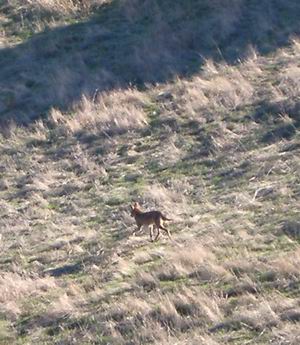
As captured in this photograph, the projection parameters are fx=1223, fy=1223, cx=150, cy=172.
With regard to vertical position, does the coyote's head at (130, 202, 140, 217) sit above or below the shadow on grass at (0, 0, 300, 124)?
above

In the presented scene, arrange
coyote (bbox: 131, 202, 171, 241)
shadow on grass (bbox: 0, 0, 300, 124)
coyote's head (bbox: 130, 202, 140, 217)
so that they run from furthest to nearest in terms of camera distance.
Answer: shadow on grass (bbox: 0, 0, 300, 124), coyote's head (bbox: 130, 202, 140, 217), coyote (bbox: 131, 202, 171, 241)

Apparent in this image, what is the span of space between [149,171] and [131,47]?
6040 mm

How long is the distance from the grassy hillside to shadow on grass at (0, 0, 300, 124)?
42 millimetres

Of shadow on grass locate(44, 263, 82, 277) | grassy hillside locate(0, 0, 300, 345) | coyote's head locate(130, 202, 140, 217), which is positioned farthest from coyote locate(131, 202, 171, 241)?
shadow on grass locate(44, 263, 82, 277)

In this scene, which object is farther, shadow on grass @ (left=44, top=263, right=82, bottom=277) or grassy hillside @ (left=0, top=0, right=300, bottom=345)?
shadow on grass @ (left=44, top=263, right=82, bottom=277)

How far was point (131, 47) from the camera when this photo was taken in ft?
78.7

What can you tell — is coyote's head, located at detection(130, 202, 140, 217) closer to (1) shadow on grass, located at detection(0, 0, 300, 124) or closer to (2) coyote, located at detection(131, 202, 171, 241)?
(2) coyote, located at detection(131, 202, 171, 241)

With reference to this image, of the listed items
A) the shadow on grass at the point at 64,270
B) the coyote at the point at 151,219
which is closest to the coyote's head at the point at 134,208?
the coyote at the point at 151,219

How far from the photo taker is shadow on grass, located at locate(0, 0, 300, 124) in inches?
892

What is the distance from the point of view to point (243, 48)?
23000mm

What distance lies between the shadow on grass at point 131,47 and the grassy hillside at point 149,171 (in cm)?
4

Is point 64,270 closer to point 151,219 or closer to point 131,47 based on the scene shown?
point 151,219

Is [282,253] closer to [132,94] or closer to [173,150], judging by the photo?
[173,150]

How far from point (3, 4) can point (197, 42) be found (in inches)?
204
